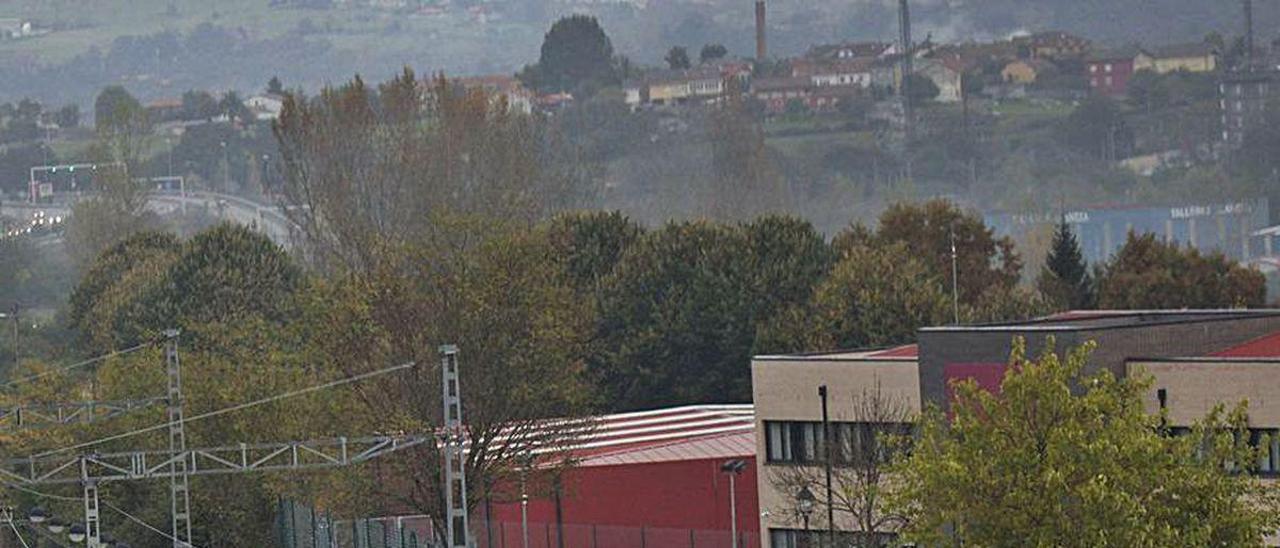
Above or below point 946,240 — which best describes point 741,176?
below

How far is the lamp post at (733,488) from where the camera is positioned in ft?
172

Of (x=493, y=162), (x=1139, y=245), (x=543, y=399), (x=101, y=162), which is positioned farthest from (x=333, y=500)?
(x=101, y=162)

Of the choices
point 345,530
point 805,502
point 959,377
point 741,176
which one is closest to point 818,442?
point 959,377

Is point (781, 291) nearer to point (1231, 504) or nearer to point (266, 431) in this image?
point (266, 431)

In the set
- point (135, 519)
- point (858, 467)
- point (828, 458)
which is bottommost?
point (135, 519)

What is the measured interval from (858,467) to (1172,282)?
4092cm

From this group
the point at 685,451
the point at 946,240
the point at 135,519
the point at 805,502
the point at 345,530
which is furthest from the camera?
the point at 946,240

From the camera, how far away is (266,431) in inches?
2662

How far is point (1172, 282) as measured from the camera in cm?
8956

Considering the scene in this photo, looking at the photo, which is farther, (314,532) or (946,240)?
(946,240)

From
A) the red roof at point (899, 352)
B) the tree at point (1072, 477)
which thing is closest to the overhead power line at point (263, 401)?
the red roof at point (899, 352)

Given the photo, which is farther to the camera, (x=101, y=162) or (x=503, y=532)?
(x=101, y=162)

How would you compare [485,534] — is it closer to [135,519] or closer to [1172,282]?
[135,519]

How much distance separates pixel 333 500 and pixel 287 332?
13612 millimetres
